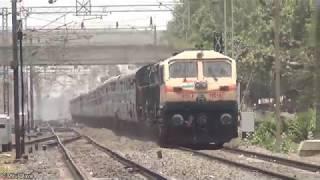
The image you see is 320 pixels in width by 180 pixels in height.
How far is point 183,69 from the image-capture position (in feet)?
89.3

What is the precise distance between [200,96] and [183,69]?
1169mm

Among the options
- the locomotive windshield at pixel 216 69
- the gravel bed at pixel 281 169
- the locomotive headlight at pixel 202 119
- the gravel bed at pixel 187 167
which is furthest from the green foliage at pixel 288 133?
the gravel bed at pixel 187 167

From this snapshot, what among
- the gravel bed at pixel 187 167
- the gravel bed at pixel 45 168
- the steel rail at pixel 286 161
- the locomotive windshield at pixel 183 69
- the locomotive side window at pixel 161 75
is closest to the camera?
the gravel bed at pixel 187 167

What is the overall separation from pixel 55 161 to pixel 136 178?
9.74m

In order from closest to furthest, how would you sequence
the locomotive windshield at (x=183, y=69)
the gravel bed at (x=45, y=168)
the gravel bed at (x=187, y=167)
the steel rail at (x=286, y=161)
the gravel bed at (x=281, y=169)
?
the gravel bed at (x=281, y=169), the gravel bed at (x=187, y=167), the steel rail at (x=286, y=161), the gravel bed at (x=45, y=168), the locomotive windshield at (x=183, y=69)

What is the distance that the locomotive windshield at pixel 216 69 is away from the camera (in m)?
27.4

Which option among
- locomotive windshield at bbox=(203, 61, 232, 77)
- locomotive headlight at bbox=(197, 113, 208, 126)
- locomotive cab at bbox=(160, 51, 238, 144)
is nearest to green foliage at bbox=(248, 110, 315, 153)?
locomotive cab at bbox=(160, 51, 238, 144)

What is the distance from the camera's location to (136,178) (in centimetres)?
1780

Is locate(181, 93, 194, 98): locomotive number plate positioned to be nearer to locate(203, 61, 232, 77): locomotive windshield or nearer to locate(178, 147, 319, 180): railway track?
locate(203, 61, 232, 77): locomotive windshield

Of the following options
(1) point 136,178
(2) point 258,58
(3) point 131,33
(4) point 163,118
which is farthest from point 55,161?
(3) point 131,33

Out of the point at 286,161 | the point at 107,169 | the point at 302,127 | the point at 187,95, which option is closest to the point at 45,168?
the point at 107,169

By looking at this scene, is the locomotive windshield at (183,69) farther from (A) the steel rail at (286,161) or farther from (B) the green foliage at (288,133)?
(B) the green foliage at (288,133)

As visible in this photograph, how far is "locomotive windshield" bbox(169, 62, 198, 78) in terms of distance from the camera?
2712 centimetres

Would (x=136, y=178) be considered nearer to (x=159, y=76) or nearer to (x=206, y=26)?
(x=159, y=76)
